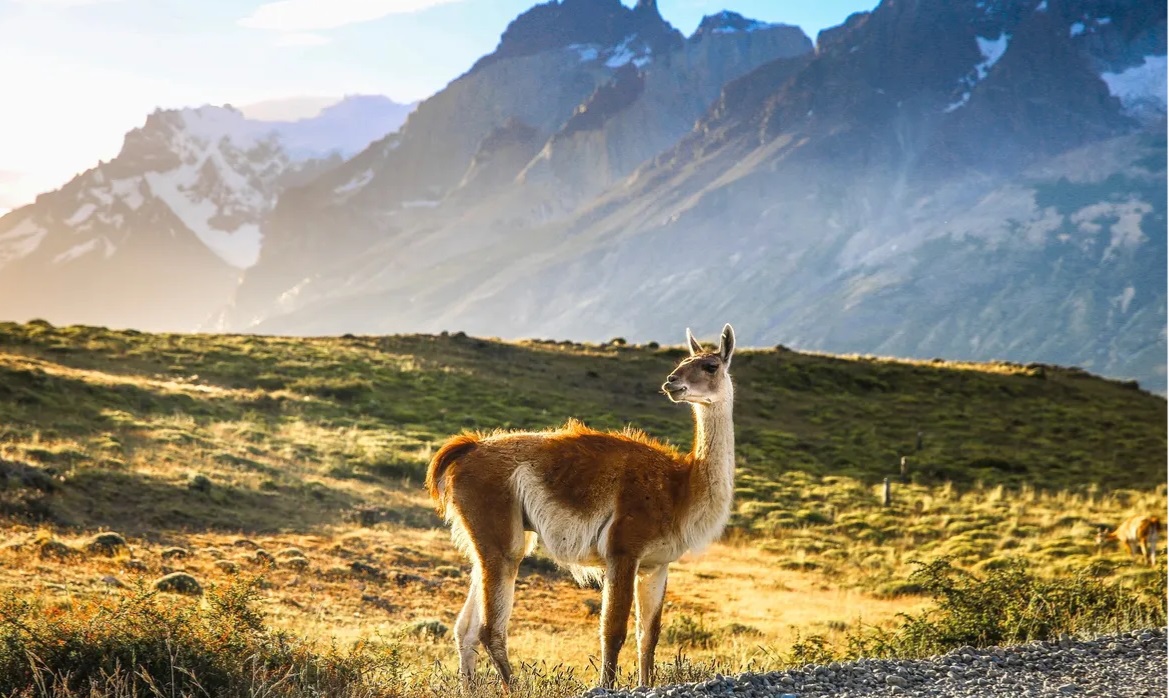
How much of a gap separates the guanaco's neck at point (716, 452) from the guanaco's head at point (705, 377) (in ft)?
0.39

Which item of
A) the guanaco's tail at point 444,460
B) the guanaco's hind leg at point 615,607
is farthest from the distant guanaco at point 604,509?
the guanaco's tail at point 444,460

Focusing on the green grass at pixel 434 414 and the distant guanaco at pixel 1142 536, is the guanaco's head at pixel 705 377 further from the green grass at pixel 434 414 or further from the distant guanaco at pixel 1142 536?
the distant guanaco at pixel 1142 536

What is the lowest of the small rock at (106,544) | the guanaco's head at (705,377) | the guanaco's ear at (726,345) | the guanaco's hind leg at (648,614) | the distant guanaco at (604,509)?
the small rock at (106,544)

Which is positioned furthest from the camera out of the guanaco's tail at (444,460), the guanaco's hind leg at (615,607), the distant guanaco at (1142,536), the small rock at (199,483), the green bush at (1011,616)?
the distant guanaco at (1142,536)

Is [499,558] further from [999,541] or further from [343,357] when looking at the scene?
[343,357]

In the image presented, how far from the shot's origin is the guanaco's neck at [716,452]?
9.81 meters

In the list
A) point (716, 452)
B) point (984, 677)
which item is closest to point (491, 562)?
point (716, 452)

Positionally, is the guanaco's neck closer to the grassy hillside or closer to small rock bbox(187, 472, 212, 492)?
the grassy hillside

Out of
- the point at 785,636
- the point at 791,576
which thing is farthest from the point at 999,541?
the point at 785,636

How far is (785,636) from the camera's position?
60.8 ft

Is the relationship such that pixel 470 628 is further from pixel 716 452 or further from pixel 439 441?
pixel 439 441

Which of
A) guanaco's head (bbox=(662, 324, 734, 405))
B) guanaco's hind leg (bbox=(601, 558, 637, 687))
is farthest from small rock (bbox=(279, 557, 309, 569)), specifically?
guanaco's head (bbox=(662, 324, 734, 405))

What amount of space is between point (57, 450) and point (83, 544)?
885cm

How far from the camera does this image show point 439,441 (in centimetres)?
3903
